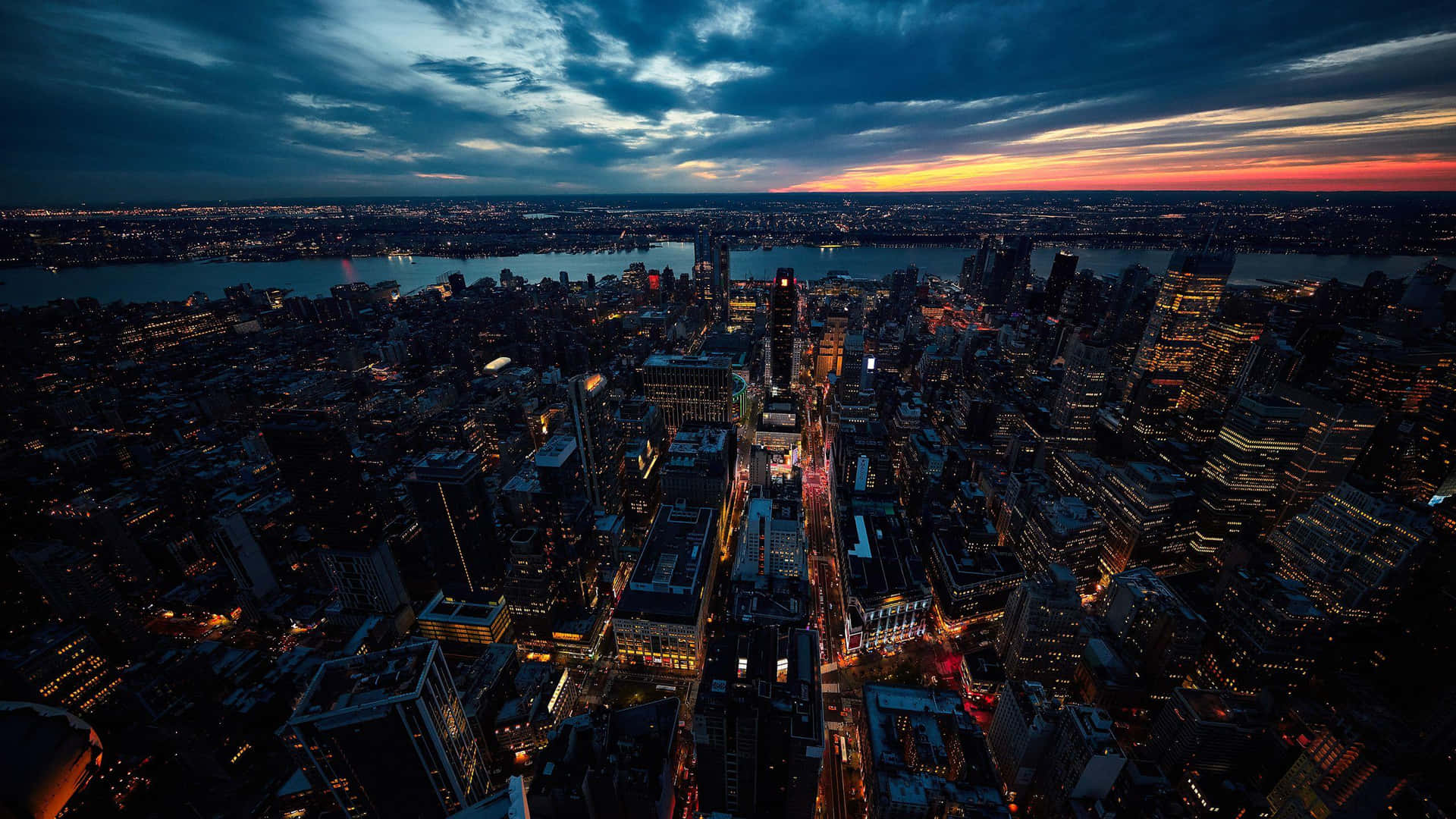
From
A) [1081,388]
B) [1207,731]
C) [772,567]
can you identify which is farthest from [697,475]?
[1081,388]

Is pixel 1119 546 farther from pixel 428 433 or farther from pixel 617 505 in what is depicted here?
pixel 428 433

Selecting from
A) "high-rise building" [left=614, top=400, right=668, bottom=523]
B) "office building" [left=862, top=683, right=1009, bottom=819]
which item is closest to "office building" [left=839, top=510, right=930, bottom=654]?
"office building" [left=862, top=683, right=1009, bottom=819]

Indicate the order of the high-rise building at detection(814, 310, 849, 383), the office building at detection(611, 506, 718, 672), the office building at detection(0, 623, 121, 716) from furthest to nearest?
1. the high-rise building at detection(814, 310, 849, 383)
2. the office building at detection(611, 506, 718, 672)
3. the office building at detection(0, 623, 121, 716)

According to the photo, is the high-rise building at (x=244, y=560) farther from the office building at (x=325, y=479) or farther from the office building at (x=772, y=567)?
the office building at (x=772, y=567)

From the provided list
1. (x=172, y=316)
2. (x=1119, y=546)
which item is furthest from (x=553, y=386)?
(x=172, y=316)

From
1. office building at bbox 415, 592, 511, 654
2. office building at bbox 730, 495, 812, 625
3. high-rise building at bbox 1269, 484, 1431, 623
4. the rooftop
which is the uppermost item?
the rooftop

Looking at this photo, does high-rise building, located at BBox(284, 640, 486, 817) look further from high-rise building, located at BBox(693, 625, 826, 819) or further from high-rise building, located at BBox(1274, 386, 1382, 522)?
high-rise building, located at BBox(1274, 386, 1382, 522)
